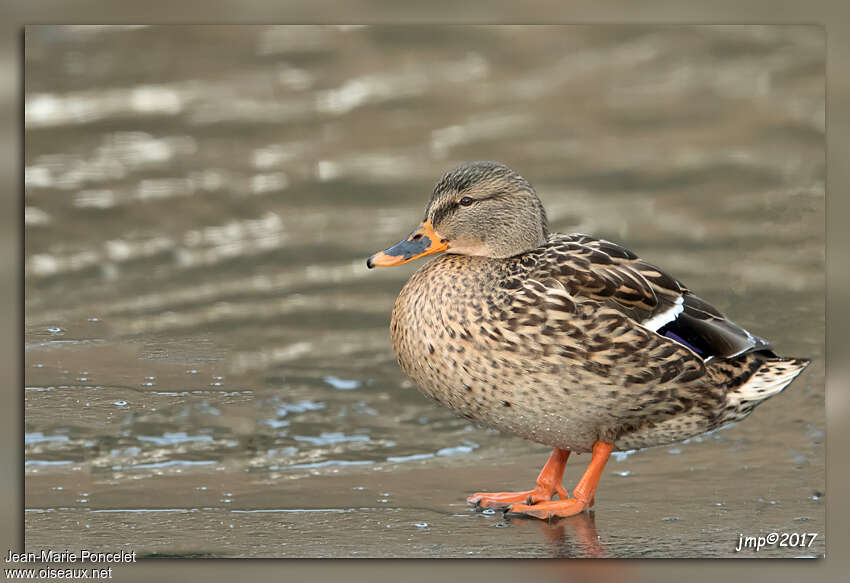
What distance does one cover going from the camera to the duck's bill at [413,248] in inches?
156

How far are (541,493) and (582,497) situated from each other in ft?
0.59

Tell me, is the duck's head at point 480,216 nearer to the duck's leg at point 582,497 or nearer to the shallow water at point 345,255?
the duck's leg at point 582,497

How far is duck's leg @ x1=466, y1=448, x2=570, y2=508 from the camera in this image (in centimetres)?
406

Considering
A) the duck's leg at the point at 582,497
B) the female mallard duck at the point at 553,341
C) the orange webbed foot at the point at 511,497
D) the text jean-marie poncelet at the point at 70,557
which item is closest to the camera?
the text jean-marie poncelet at the point at 70,557

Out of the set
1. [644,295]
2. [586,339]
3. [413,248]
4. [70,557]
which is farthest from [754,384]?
[70,557]

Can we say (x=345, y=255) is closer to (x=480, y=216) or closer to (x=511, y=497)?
(x=480, y=216)

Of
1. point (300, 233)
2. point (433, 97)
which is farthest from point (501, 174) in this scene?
point (433, 97)

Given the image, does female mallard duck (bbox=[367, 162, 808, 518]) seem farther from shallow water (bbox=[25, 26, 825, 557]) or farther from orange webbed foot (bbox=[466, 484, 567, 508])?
shallow water (bbox=[25, 26, 825, 557])

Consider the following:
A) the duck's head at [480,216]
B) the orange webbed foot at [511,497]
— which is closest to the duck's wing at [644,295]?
the duck's head at [480,216]

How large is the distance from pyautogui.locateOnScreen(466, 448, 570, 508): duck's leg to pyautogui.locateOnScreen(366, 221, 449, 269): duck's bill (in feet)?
2.59

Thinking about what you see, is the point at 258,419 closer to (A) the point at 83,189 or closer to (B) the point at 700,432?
(B) the point at 700,432

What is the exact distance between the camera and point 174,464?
453cm

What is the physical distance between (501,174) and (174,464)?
161 cm

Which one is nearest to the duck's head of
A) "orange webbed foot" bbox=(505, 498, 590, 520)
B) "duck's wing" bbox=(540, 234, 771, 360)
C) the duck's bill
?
the duck's bill
